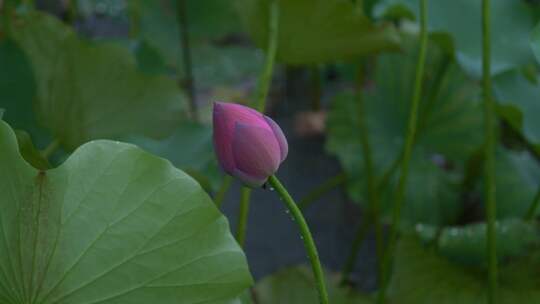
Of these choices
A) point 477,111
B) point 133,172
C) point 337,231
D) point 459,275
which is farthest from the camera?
point 337,231

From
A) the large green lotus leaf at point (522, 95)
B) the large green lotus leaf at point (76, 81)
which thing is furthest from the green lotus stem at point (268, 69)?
the large green lotus leaf at point (522, 95)

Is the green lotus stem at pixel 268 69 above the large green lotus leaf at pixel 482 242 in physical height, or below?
above

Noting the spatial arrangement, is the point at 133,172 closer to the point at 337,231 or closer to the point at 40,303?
the point at 40,303

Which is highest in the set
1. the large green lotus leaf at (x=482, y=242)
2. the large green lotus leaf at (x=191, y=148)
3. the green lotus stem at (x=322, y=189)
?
the large green lotus leaf at (x=191, y=148)

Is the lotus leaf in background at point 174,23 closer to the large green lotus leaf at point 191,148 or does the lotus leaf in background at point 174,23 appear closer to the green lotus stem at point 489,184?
the large green lotus leaf at point 191,148

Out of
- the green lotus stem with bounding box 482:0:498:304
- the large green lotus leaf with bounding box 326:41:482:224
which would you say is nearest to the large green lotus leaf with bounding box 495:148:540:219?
the large green lotus leaf with bounding box 326:41:482:224

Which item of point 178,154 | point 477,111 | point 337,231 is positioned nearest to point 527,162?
point 477,111

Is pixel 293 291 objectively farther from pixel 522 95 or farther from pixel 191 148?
pixel 522 95
